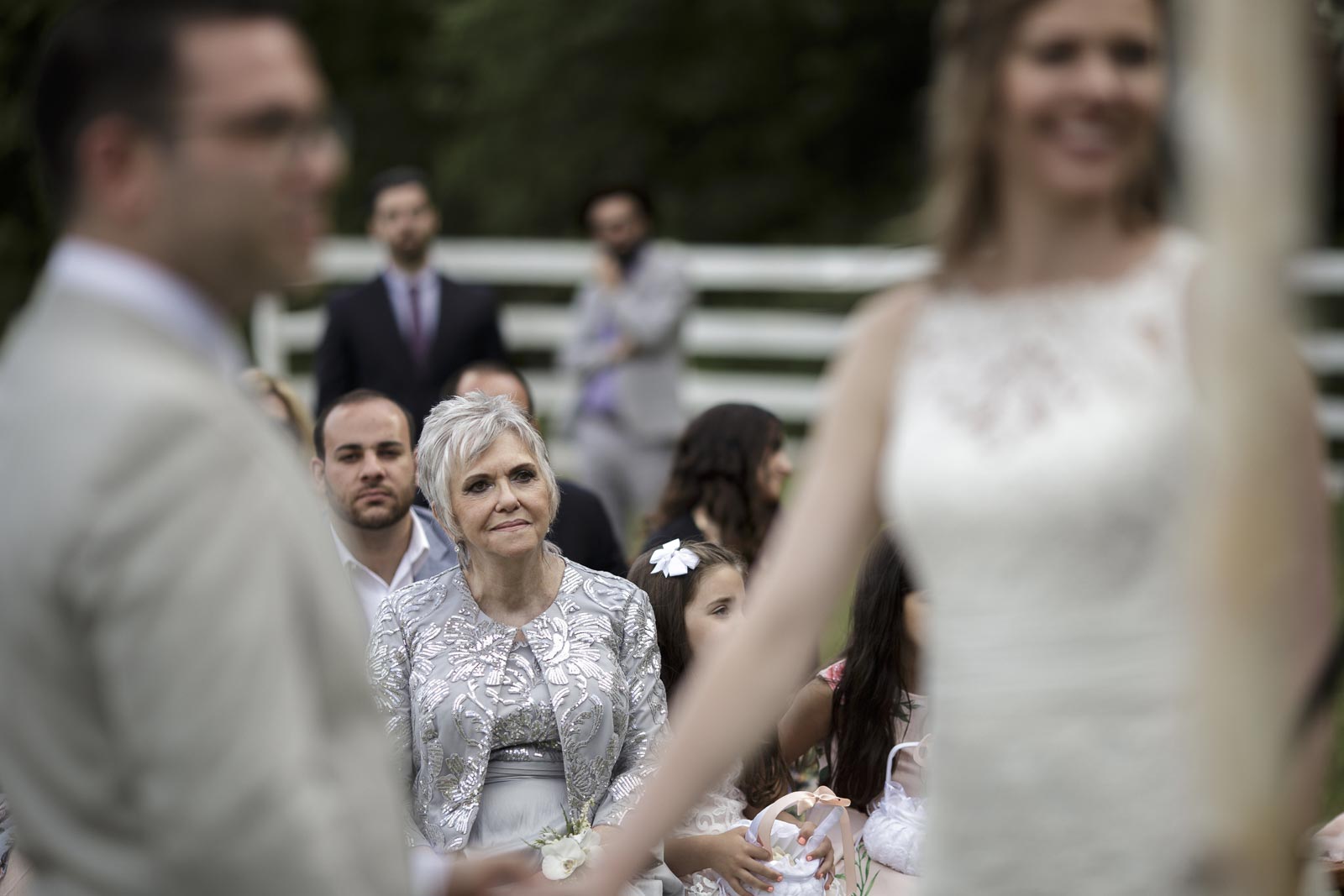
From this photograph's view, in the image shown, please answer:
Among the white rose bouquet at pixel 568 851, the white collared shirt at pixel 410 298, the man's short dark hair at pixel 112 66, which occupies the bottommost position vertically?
the white rose bouquet at pixel 568 851

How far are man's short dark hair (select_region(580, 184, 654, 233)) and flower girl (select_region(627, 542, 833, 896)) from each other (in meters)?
4.94

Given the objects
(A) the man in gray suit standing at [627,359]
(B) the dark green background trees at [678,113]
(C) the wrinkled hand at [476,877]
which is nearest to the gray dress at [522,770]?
(C) the wrinkled hand at [476,877]

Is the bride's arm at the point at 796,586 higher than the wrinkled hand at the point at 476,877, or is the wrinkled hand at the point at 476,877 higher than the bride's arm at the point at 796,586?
the bride's arm at the point at 796,586

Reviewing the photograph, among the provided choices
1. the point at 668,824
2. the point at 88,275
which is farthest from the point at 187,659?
the point at 668,824

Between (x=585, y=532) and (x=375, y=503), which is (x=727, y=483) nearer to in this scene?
(x=585, y=532)

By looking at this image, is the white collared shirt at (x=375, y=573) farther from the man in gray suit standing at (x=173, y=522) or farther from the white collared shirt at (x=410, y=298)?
the man in gray suit standing at (x=173, y=522)

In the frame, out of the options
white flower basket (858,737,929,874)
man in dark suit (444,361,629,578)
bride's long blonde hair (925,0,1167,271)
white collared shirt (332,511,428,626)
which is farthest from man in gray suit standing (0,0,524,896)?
man in dark suit (444,361,629,578)

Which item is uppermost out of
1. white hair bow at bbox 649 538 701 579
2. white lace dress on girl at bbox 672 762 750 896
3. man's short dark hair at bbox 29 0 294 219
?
man's short dark hair at bbox 29 0 294 219

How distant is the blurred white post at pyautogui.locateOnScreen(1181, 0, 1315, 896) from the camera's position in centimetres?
132

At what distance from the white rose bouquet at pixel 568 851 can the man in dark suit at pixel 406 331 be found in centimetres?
426

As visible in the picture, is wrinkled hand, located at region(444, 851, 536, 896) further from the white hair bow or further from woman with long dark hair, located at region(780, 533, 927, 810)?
the white hair bow

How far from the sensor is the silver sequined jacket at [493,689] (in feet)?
13.4

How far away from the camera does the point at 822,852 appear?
161 inches

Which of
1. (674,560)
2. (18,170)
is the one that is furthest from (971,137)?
(18,170)
